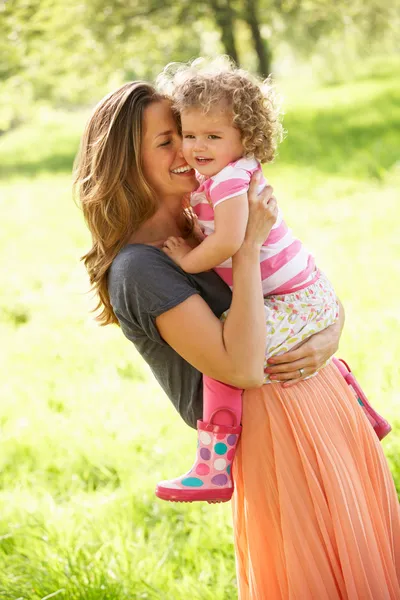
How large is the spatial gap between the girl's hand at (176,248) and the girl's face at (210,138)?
0.20 meters

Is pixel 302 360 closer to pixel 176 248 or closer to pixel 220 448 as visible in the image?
pixel 220 448

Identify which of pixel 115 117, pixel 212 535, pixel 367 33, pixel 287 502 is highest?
pixel 367 33

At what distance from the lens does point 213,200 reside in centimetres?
204

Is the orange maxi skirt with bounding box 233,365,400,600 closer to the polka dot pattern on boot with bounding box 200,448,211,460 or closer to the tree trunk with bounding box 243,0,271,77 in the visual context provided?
the polka dot pattern on boot with bounding box 200,448,211,460

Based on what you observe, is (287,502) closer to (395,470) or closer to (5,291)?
(395,470)

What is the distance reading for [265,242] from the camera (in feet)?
6.89

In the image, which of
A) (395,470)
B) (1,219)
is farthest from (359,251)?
(1,219)

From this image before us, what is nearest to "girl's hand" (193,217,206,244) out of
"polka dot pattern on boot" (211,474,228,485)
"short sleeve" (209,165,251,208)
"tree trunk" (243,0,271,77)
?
"short sleeve" (209,165,251,208)

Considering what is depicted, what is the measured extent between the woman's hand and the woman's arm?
0.10 metres

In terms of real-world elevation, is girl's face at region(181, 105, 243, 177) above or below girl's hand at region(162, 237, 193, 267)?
above

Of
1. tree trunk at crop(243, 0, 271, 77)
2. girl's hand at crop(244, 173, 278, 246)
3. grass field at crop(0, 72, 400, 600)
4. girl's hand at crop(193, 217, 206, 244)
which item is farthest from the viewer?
tree trunk at crop(243, 0, 271, 77)

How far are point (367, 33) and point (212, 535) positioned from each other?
56.1 feet

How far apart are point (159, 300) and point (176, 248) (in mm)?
220

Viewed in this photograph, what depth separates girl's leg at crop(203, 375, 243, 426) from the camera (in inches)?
79.5
